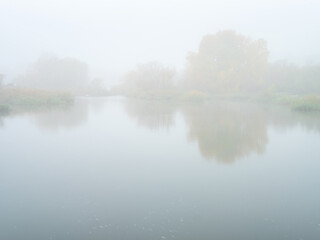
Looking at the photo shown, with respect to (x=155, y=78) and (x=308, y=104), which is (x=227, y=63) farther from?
(x=308, y=104)

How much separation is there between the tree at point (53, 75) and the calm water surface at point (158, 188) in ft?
104

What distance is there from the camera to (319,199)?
132 inches

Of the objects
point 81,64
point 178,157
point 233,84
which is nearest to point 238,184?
point 178,157

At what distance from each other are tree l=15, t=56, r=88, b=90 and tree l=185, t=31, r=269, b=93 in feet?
56.1

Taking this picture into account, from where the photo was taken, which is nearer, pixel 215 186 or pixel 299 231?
pixel 299 231

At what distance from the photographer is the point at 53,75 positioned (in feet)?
119

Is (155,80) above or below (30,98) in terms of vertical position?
above

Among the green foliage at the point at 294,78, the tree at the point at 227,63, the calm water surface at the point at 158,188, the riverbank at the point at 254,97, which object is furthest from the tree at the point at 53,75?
the calm water surface at the point at 158,188

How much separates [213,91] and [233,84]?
2.41 metres

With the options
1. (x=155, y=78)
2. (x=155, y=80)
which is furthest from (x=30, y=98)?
(x=155, y=78)

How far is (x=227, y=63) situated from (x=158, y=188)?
95.7ft

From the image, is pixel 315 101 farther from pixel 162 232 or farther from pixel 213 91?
pixel 213 91

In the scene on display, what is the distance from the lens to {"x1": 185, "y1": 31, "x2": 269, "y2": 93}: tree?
29.8 meters

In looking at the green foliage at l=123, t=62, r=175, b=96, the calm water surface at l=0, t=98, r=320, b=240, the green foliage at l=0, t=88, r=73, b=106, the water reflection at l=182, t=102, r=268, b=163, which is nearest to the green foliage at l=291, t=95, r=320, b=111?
the water reflection at l=182, t=102, r=268, b=163
